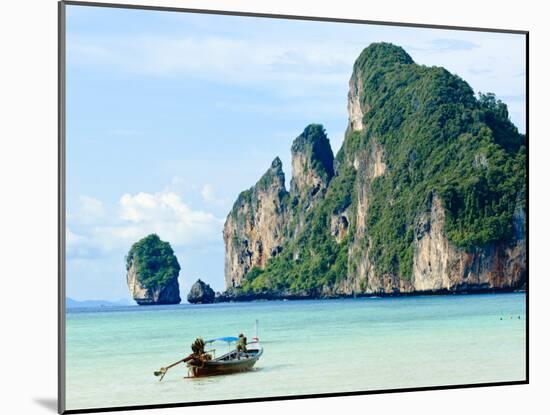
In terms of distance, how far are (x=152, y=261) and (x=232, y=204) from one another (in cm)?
72

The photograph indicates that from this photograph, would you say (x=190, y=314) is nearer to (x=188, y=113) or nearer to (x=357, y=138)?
(x=188, y=113)

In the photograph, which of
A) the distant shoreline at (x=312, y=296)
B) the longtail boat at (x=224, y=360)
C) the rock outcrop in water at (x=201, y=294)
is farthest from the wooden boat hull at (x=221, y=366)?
the rock outcrop in water at (x=201, y=294)

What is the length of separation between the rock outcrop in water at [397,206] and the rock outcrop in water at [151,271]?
45cm

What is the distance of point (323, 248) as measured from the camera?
454 inches

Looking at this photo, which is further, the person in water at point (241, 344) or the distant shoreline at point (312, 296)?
the distant shoreline at point (312, 296)

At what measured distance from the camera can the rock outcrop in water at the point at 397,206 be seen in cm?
900

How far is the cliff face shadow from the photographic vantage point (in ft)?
21.5

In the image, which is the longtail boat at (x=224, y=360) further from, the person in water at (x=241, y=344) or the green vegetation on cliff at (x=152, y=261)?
the green vegetation on cliff at (x=152, y=261)

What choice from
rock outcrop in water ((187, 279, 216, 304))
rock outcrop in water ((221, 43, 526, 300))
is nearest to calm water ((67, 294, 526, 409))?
rock outcrop in water ((187, 279, 216, 304))

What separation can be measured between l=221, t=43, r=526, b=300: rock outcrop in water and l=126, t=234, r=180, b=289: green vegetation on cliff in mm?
446

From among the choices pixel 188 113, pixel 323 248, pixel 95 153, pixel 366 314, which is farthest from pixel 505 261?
pixel 95 153

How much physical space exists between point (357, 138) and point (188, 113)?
358cm

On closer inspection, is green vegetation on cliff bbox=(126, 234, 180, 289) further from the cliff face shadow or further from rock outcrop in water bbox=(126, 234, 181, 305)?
the cliff face shadow

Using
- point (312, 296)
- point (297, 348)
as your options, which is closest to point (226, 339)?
point (297, 348)
